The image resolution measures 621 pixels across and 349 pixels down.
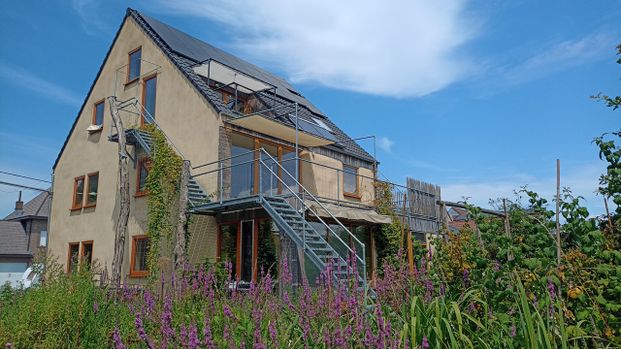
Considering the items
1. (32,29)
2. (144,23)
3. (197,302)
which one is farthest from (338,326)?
(144,23)

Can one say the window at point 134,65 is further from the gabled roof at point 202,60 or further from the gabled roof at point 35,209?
the gabled roof at point 35,209

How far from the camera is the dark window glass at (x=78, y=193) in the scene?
18.3m

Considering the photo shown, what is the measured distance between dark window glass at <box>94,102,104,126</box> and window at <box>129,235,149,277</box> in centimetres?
569

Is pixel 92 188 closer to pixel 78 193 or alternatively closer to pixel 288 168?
pixel 78 193

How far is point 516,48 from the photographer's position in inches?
276

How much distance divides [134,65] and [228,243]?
8296 millimetres

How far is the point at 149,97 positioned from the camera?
1680 centimetres

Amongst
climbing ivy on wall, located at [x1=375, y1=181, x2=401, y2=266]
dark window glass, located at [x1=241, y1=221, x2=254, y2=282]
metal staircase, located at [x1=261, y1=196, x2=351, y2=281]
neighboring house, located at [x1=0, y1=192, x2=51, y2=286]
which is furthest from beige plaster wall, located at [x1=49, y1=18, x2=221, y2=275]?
neighboring house, located at [x1=0, y1=192, x2=51, y2=286]

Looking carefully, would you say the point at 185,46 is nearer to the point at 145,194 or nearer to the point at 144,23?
the point at 144,23

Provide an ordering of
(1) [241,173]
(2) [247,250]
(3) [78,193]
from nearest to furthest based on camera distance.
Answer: (2) [247,250] → (1) [241,173] → (3) [78,193]

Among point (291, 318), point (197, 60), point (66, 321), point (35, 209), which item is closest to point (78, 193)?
point (197, 60)

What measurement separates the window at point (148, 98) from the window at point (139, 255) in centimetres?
408

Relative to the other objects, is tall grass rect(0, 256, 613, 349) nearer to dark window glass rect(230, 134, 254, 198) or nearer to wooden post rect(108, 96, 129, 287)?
wooden post rect(108, 96, 129, 287)

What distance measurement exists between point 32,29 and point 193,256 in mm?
7109
